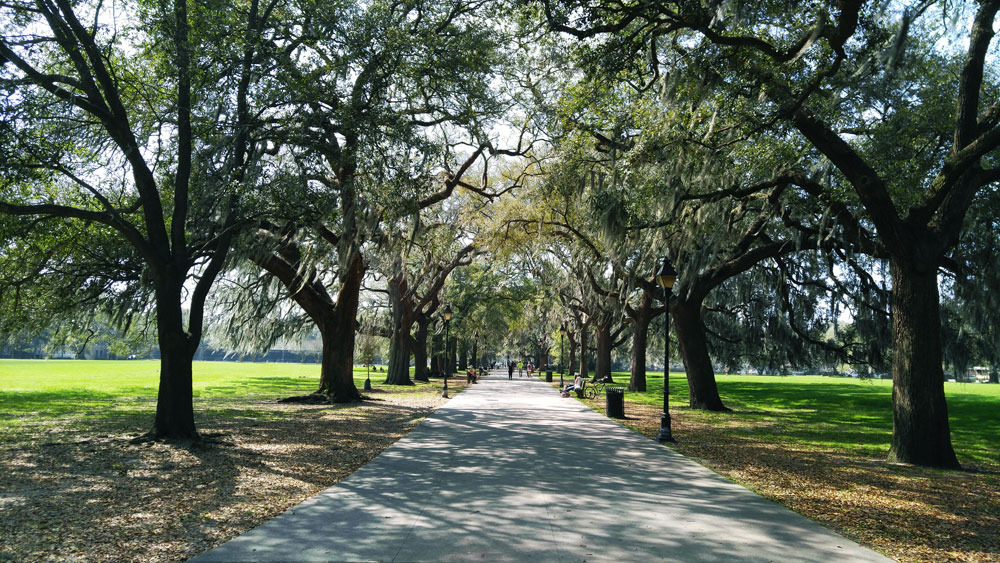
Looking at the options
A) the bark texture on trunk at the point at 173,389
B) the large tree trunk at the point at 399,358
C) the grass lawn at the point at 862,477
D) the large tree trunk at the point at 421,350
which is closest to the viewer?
the grass lawn at the point at 862,477

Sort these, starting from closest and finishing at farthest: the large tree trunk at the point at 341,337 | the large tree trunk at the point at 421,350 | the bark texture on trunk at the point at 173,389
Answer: the bark texture on trunk at the point at 173,389
the large tree trunk at the point at 341,337
the large tree trunk at the point at 421,350

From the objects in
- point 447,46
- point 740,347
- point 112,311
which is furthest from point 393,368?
point 447,46

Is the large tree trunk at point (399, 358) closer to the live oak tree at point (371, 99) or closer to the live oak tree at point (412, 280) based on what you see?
the live oak tree at point (412, 280)

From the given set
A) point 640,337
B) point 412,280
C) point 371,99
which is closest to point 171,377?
point 371,99

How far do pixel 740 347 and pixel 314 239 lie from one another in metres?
26.4

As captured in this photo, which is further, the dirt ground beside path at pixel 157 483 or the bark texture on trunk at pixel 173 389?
the bark texture on trunk at pixel 173 389

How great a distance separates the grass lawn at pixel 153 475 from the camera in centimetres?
518

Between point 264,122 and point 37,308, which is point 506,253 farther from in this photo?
point 37,308

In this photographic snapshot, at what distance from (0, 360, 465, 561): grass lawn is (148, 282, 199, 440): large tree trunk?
0.40 meters

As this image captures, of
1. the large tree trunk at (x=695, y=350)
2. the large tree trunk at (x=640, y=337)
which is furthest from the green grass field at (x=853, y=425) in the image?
the large tree trunk at (x=640, y=337)

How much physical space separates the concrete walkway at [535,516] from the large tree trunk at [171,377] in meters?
3.92

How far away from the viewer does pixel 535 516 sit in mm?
5914

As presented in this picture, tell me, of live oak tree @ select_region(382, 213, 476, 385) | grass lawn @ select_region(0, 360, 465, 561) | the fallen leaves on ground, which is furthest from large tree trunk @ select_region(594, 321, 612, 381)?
the fallen leaves on ground

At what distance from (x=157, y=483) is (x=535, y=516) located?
15.9 feet
